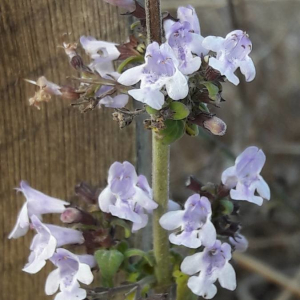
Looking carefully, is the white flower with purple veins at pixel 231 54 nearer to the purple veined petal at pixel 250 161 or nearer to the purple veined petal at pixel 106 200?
the purple veined petal at pixel 250 161

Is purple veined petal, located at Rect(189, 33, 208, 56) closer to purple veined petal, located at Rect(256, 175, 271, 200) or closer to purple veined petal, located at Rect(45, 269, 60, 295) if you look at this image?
purple veined petal, located at Rect(256, 175, 271, 200)

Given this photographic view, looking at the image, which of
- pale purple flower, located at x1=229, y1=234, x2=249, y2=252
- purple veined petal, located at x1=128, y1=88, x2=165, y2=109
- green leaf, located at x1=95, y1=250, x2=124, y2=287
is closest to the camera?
purple veined petal, located at x1=128, y1=88, x2=165, y2=109

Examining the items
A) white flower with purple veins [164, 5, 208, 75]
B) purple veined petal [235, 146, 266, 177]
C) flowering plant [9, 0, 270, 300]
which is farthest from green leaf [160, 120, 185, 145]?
purple veined petal [235, 146, 266, 177]

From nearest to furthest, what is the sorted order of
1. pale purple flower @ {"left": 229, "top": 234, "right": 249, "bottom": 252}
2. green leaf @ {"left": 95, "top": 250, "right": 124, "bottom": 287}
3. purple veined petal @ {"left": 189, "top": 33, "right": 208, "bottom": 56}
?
purple veined petal @ {"left": 189, "top": 33, "right": 208, "bottom": 56}, green leaf @ {"left": 95, "top": 250, "right": 124, "bottom": 287}, pale purple flower @ {"left": 229, "top": 234, "right": 249, "bottom": 252}

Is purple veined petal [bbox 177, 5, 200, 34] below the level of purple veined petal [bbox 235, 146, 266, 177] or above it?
above

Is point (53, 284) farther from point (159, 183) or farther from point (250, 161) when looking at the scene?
point (250, 161)

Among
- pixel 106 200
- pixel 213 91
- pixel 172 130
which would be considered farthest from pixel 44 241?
pixel 213 91
